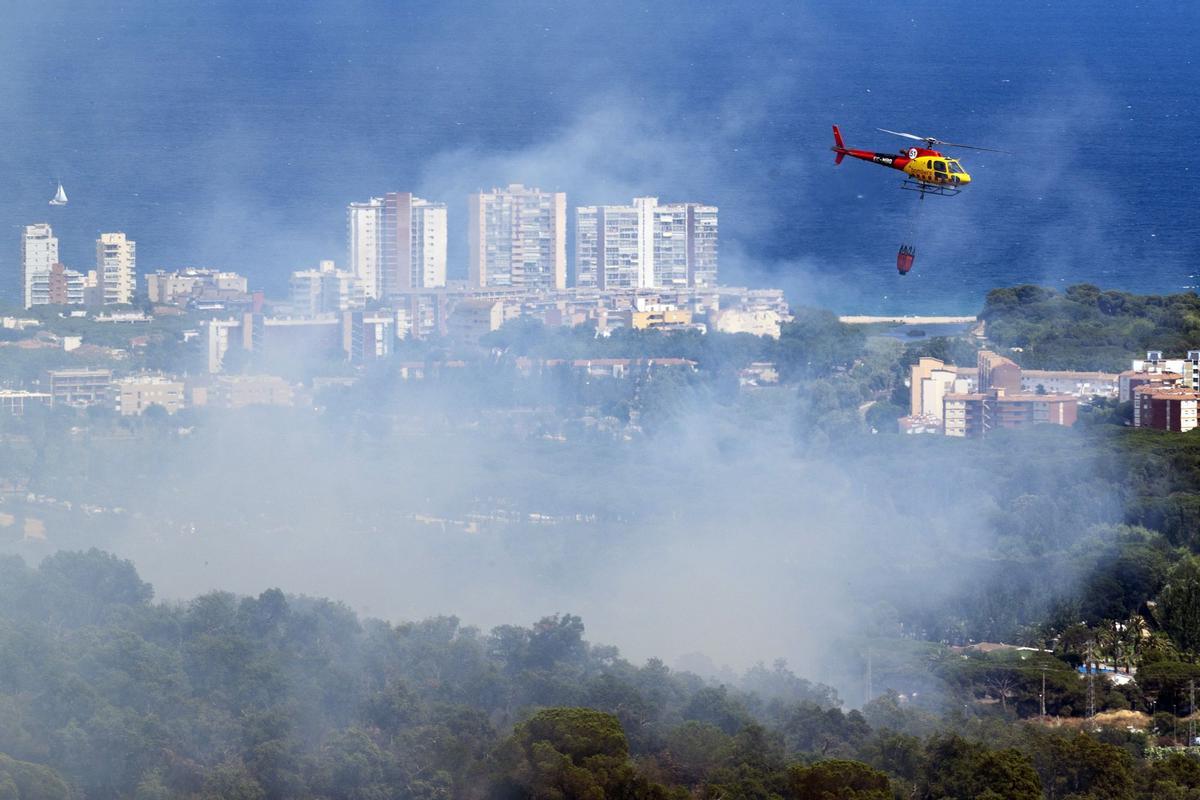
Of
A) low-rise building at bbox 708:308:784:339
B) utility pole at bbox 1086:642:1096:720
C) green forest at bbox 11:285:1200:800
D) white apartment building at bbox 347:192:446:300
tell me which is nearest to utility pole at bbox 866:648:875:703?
green forest at bbox 11:285:1200:800

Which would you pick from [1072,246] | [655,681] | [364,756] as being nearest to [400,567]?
[655,681]

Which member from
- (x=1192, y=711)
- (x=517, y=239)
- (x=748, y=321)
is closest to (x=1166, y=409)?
(x=1192, y=711)

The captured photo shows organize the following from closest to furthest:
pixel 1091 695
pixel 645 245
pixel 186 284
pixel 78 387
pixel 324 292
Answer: pixel 1091 695 → pixel 78 387 → pixel 324 292 → pixel 186 284 → pixel 645 245

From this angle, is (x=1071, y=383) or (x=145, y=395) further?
(x=145, y=395)

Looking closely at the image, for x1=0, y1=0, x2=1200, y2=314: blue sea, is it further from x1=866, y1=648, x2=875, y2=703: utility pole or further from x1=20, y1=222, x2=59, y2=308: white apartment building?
x1=866, y1=648, x2=875, y2=703: utility pole

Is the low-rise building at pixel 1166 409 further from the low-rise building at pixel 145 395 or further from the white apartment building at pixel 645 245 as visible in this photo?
the white apartment building at pixel 645 245

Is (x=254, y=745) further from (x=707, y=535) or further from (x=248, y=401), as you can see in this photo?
(x=248, y=401)

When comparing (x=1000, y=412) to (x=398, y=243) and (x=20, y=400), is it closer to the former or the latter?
(x=20, y=400)
